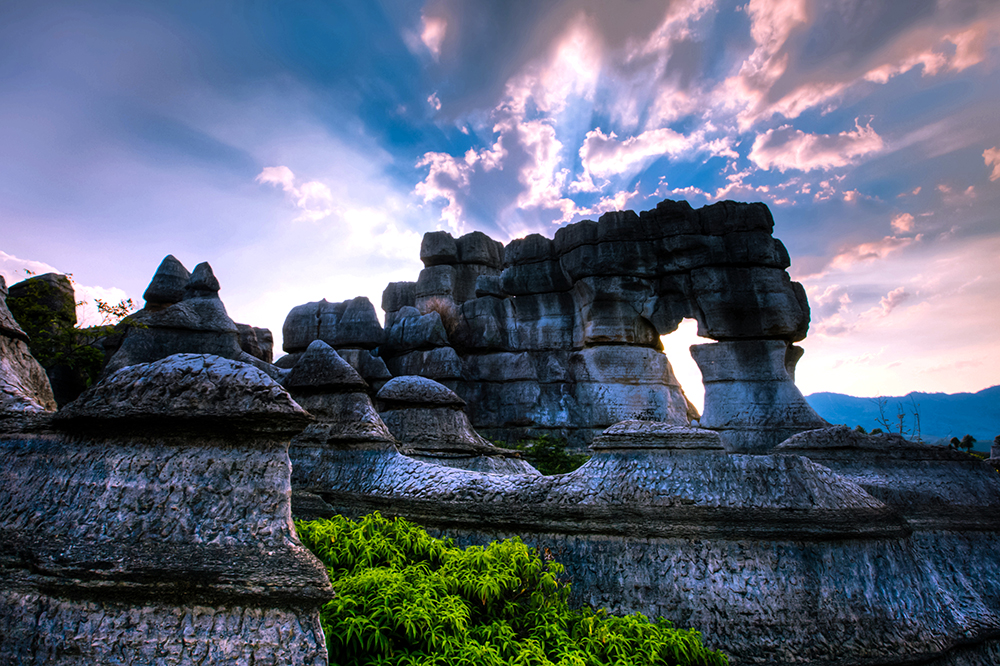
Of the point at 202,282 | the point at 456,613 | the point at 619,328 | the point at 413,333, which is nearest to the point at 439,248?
the point at 413,333

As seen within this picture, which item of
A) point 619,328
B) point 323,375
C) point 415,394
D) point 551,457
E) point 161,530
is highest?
point 619,328

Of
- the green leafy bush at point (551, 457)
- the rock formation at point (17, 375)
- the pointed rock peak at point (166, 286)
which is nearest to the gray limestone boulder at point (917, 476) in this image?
the green leafy bush at point (551, 457)

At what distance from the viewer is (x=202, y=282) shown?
11719 millimetres

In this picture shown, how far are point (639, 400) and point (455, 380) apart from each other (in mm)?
5388

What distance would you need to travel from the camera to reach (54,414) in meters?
2.66

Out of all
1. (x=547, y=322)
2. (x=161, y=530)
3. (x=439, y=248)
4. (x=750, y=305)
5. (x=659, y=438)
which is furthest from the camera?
(x=439, y=248)

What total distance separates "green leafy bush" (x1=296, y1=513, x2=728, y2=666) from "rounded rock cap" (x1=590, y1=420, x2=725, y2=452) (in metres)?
1.25

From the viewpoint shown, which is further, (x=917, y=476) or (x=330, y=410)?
(x=330, y=410)

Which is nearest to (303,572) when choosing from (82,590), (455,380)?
(82,590)

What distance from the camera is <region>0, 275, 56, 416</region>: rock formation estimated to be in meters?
2.88

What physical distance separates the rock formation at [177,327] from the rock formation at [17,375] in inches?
227

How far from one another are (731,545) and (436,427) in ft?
14.5

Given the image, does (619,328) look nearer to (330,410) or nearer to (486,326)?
(486,326)

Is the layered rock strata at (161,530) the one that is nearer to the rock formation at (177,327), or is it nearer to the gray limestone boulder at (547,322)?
the rock formation at (177,327)
